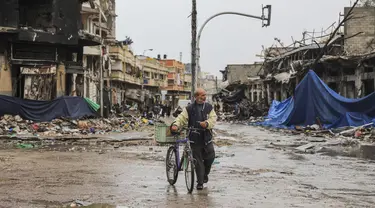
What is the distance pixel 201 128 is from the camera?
26.8 ft

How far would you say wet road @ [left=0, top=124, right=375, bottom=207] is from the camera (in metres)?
7.39

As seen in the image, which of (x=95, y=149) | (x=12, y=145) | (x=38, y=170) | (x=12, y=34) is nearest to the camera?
(x=38, y=170)

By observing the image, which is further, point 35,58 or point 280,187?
point 35,58

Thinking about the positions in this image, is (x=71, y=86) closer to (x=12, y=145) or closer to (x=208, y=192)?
(x=12, y=145)

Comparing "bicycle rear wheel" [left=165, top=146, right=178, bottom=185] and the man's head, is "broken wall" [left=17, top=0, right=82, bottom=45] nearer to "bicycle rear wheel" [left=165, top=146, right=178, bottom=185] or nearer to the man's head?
"bicycle rear wheel" [left=165, top=146, right=178, bottom=185]

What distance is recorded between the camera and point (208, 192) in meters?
8.18

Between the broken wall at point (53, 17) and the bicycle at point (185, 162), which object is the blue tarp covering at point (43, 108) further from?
the bicycle at point (185, 162)

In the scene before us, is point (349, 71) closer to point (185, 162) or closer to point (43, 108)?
point (43, 108)

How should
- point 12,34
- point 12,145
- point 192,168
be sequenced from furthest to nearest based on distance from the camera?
point 12,34, point 12,145, point 192,168

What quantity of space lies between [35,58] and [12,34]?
6.50ft

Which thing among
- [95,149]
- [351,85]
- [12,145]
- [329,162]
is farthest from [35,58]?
[329,162]

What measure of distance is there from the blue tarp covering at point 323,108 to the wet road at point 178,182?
8.41m

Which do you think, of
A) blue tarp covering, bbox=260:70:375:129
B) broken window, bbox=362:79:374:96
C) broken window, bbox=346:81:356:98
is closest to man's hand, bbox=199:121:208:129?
blue tarp covering, bbox=260:70:375:129

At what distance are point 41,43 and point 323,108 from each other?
15922 millimetres
